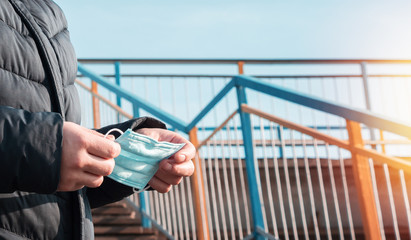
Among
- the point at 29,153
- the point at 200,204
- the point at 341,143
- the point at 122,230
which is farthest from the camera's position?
the point at 122,230

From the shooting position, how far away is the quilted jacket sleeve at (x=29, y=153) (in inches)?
38.3

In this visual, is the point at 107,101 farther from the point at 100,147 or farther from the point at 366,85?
the point at 100,147

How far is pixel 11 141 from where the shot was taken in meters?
0.98

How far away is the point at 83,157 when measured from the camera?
100 cm

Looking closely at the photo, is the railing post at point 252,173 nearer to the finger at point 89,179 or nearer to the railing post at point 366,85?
the finger at point 89,179

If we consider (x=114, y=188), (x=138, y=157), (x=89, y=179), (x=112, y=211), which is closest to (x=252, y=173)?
(x=112, y=211)

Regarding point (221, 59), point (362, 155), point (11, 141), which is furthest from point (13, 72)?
point (221, 59)

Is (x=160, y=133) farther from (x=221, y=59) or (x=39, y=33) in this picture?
(x=221, y=59)

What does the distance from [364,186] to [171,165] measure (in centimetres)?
176

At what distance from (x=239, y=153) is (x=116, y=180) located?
2701 mm

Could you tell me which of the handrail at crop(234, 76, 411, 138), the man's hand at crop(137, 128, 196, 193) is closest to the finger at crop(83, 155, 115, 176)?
the man's hand at crop(137, 128, 196, 193)

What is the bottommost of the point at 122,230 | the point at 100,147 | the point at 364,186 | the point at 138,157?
the point at 122,230

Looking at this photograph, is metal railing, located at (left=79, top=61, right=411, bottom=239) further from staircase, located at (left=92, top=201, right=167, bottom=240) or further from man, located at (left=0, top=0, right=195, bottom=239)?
man, located at (left=0, top=0, right=195, bottom=239)

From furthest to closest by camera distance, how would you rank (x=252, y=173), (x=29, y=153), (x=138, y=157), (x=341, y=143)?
(x=252, y=173) < (x=341, y=143) < (x=138, y=157) < (x=29, y=153)
